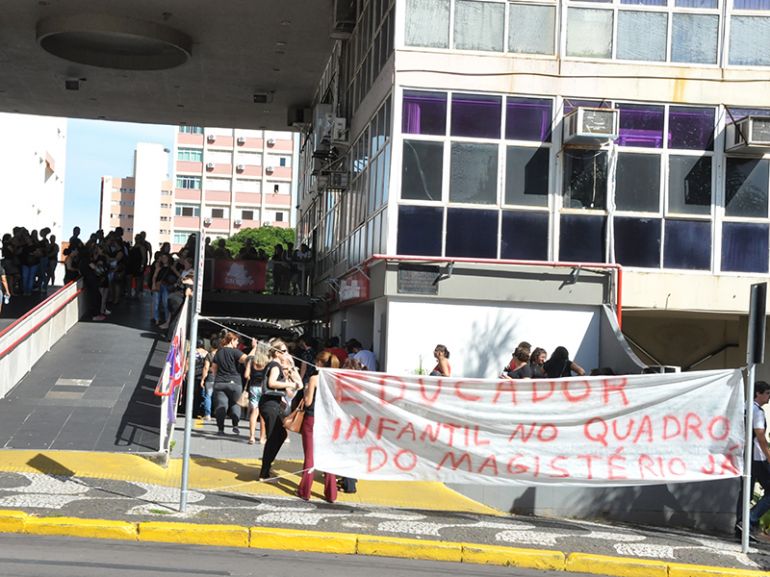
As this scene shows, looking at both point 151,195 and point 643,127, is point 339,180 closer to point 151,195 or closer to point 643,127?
point 643,127

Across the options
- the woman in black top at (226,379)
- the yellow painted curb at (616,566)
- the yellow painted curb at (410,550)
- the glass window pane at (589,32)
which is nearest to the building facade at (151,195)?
the glass window pane at (589,32)

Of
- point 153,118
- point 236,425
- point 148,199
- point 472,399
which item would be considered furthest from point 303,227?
point 148,199

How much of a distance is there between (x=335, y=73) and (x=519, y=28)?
35.0 ft

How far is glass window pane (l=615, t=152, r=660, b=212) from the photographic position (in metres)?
21.1

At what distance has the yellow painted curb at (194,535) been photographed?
10.6m

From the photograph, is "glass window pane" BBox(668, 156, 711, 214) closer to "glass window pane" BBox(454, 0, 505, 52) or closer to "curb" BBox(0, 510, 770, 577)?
"glass window pane" BBox(454, 0, 505, 52)

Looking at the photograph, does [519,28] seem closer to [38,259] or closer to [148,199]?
[38,259]

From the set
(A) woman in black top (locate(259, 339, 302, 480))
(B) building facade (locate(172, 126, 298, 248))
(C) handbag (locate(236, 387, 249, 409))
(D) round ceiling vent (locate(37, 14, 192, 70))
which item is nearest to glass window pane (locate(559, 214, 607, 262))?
(C) handbag (locate(236, 387, 249, 409))

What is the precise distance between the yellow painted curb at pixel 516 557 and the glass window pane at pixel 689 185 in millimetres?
11935

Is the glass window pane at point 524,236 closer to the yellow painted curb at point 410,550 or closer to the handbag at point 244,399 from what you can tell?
the handbag at point 244,399

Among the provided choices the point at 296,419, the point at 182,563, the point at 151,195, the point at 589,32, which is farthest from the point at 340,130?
the point at 151,195

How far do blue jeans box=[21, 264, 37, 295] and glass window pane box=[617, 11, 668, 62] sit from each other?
49.9 ft

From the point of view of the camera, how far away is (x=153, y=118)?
42.0m

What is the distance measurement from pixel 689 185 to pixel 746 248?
1630 millimetres
